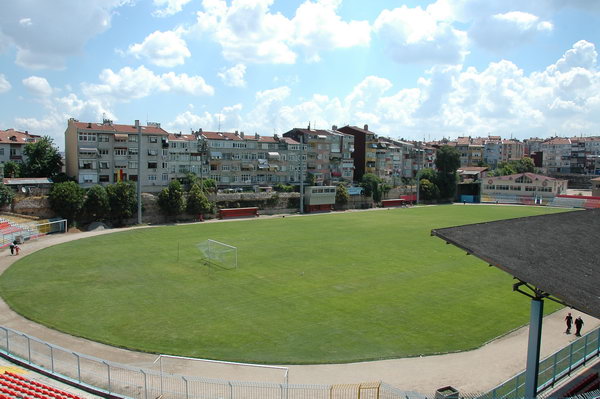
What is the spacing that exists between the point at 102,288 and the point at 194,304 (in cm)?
779

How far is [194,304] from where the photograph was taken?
30.1 m

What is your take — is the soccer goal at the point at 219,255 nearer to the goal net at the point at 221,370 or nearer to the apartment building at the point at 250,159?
the goal net at the point at 221,370

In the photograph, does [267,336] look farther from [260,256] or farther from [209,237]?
[209,237]

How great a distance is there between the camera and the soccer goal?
41281mm

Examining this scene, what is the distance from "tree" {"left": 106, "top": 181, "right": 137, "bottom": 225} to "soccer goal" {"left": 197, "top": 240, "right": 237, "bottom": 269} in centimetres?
1971

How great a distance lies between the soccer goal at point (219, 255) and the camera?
41281mm

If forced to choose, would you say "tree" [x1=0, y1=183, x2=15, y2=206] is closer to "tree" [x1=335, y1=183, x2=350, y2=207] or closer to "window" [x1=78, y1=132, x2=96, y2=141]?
"window" [x1=78, y1=132, x2=96, y2=141]

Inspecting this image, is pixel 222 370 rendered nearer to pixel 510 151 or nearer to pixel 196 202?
pixel 196 202

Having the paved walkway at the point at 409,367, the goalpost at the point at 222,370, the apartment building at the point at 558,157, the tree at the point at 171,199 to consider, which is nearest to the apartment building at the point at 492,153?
the apartment building at the point at 558,157

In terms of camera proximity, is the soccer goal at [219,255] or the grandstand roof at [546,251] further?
the soccer goal at [219,255]

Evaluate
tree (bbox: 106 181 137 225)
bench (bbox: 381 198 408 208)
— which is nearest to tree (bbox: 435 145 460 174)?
bench (bbox: 381 198 408 208)

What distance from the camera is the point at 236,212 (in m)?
76.8

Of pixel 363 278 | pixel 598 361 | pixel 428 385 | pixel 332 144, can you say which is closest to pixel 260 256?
pixel 363 278

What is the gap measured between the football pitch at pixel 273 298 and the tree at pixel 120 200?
10.8 metres
